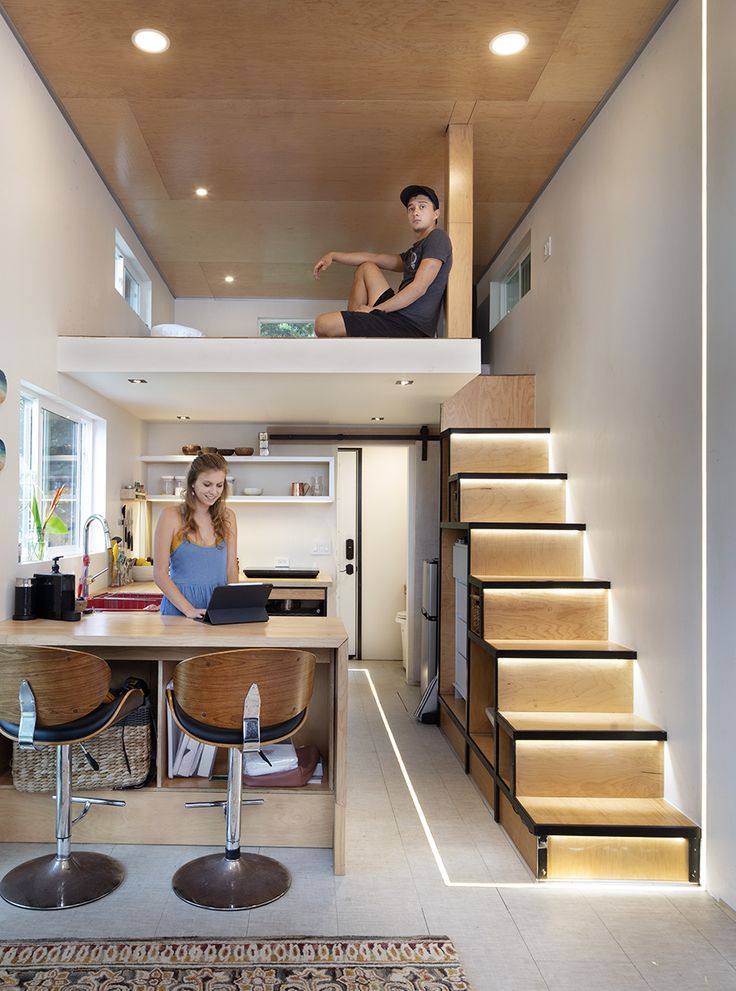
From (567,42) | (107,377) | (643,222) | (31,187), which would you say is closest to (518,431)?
(643,222)

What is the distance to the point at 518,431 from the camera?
471 cm

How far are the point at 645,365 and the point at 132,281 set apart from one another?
4.08 m

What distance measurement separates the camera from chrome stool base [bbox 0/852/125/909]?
2.57 meters

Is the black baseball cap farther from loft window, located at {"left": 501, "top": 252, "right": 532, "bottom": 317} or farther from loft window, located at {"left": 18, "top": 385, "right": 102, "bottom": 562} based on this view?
loft window, located at {"left": 18, "top": 385, "right": 102, "bottom": 562}

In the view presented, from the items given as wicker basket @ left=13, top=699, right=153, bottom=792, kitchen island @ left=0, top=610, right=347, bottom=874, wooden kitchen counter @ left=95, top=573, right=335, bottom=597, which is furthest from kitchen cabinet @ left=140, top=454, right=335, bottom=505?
wicker basket @ left=13, top=699, right=153, bottom=792

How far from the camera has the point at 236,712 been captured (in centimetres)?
254

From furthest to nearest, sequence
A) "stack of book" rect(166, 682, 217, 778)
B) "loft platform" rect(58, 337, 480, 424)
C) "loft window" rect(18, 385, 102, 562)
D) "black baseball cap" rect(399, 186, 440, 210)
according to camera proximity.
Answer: "black baseball cap" rect(399, 186, 440, 210)
"loft platform" rect(58, 337, 480, 424)
"loft window" rect(18, 385, 102, 562)
"stack of book" rect(166, 682, 217, 778)

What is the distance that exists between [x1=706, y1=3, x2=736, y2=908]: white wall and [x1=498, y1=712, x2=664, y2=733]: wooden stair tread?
43cm

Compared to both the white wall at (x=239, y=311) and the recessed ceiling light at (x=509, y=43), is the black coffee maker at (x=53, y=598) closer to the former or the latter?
the recessed ceiling light at (x=509, y=43)

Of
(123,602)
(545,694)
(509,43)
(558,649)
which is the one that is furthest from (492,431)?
(123,602)

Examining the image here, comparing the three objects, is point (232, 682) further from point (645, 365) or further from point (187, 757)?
point (645, 365)

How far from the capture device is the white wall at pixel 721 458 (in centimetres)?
262

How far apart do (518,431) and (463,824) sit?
2381 millimetres

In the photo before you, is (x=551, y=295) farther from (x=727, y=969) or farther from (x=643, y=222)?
(x=727, y=969)
